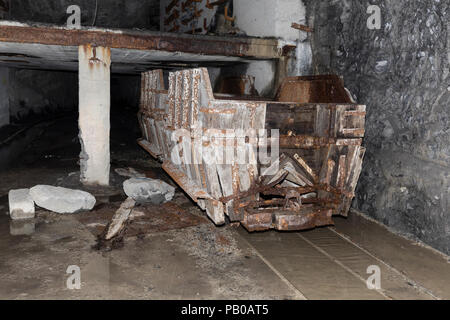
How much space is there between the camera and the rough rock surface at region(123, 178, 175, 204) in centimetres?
631

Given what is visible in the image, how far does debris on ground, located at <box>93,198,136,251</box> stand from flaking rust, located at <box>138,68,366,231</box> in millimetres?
939

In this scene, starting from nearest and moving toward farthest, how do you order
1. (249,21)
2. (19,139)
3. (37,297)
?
(37,297)
(249,21)
(19,139)

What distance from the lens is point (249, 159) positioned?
461 centimetres

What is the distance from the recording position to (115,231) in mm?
5105

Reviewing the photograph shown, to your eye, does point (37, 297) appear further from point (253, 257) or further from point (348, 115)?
point (348, 115)

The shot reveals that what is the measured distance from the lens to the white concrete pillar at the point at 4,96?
13.0m

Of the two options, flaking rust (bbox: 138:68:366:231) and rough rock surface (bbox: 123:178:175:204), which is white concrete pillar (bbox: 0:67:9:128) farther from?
flaking rust (bbox: 138:68:366:231)

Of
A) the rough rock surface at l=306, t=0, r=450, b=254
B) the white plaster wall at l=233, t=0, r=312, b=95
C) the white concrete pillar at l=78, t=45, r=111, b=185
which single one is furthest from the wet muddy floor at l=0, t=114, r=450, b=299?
the white plaster wall at l=233, t=0, r=312, b=95

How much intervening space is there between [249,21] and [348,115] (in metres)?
4.31

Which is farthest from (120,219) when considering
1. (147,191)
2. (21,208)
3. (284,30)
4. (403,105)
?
(284,30)

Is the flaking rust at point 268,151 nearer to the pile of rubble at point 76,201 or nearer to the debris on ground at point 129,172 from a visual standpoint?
the pile of rubble at point 76,201

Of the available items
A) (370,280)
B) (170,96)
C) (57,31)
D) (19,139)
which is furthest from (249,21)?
(19,139)

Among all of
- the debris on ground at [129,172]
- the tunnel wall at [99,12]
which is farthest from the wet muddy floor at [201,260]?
the tunnel wall at [99,12]

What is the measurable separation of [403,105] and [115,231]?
4.17m
